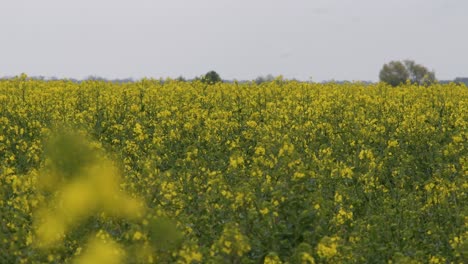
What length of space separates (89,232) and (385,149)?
8451 mm

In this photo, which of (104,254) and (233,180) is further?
(233,180)

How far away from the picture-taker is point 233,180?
35.6 feet

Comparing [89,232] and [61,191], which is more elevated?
[61,191]

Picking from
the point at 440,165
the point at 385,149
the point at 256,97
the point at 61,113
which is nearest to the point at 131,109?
the point at 61,113

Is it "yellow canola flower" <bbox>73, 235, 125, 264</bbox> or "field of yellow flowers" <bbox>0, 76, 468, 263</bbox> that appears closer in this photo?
"yellow canola flower" <bbox>73, 235, 125, 264</bbox>

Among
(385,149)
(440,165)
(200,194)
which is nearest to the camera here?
(200,194)

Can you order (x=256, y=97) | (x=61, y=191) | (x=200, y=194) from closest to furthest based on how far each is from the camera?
(x=61, y=191) → (x=200, y=194) → (x=256, y=97)

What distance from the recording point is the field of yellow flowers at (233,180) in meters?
7.05

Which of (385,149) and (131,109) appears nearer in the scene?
(385,149)

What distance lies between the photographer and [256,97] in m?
19.3

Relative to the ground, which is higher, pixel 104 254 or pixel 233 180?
pixel 104 254

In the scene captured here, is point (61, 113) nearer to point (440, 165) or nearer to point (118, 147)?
point (118, 147)

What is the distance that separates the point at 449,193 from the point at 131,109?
30.1 feet

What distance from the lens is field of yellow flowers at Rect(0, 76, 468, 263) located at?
7047 millimetres
